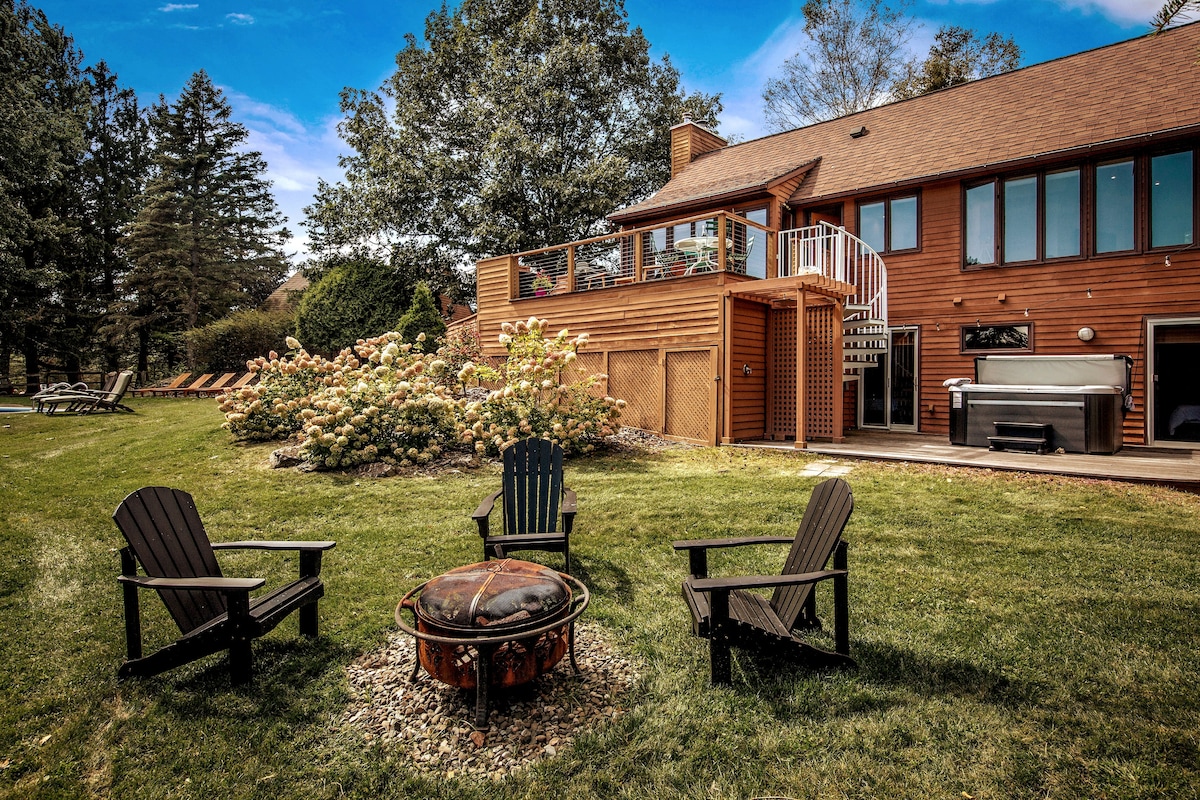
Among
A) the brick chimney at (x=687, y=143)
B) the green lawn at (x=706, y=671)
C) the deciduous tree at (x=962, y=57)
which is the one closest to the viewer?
the green lawn at (x=706, y=671)

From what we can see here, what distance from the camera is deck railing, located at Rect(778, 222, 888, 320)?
11.3m

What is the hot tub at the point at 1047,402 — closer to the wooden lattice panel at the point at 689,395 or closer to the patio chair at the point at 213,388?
the wooden lattice panel at the point at 689,395

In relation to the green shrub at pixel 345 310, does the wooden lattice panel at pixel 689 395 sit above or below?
below

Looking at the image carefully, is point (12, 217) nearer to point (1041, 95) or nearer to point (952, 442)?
point (952, 442)

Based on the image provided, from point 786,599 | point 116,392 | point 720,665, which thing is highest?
point 116,392

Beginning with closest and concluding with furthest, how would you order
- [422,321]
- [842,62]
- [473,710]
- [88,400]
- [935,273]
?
[473,710] → [935,273] → [88,400] → [422,321] → [842,62]

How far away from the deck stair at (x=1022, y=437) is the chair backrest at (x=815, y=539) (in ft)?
24.6

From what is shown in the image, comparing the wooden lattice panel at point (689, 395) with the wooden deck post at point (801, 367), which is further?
the wooden lattice panel at point (689, 395)

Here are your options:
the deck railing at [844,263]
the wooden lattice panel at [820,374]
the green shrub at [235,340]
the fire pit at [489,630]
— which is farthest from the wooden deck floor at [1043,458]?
the green shrub at [235,340]

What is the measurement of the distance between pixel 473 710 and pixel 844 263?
36.6 ft

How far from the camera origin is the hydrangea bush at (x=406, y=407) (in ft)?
27.3

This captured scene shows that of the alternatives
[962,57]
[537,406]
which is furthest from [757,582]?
[962,57]

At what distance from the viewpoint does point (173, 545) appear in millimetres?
3289

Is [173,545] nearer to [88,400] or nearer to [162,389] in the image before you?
[88,400]
